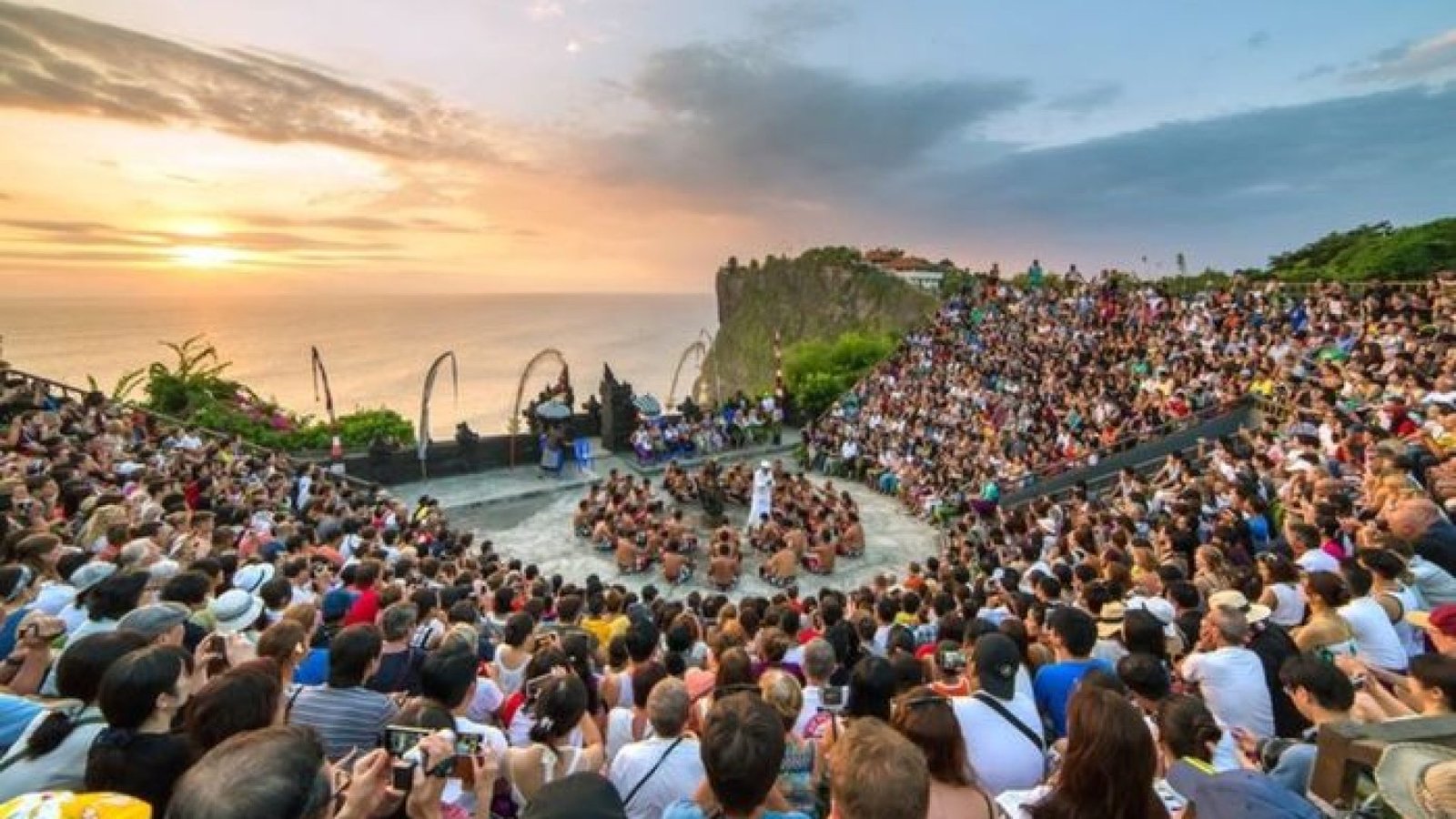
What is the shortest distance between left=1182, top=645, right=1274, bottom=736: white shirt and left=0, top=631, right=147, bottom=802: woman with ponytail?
18.3 ft

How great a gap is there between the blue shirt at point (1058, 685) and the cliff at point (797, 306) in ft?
115

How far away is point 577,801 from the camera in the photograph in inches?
77.4

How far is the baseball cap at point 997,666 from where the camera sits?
3.33 m

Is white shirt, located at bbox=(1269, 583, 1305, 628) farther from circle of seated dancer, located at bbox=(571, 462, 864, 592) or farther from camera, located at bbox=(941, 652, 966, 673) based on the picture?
circle of seated dancer, located at bbox=(571, 462, 864, 592)

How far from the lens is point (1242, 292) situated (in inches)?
685

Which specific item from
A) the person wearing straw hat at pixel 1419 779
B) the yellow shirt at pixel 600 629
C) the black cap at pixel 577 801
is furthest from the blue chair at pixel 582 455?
the person wearing straw hat at pixel 1419 779

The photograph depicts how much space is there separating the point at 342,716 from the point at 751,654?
3021mm

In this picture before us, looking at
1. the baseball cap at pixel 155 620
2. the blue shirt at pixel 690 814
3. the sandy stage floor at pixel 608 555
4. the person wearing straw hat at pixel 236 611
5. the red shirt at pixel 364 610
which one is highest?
the baseball cap at pixel 155 620

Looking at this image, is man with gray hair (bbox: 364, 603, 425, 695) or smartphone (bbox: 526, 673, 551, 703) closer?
smartphone (bbox: 526, 673, 551, 703)

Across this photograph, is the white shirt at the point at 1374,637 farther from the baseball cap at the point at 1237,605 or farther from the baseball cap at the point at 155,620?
the baseball cap at the point at 155,620

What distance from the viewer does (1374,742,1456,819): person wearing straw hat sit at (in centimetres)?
201

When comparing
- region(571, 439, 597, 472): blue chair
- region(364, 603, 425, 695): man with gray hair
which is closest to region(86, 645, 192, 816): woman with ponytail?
region(364, 603, 425, 695): man with gray hair

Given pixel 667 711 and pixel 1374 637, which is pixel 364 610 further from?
pixel 1374 637

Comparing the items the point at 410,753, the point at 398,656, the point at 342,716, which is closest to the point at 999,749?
the point at 410,753
